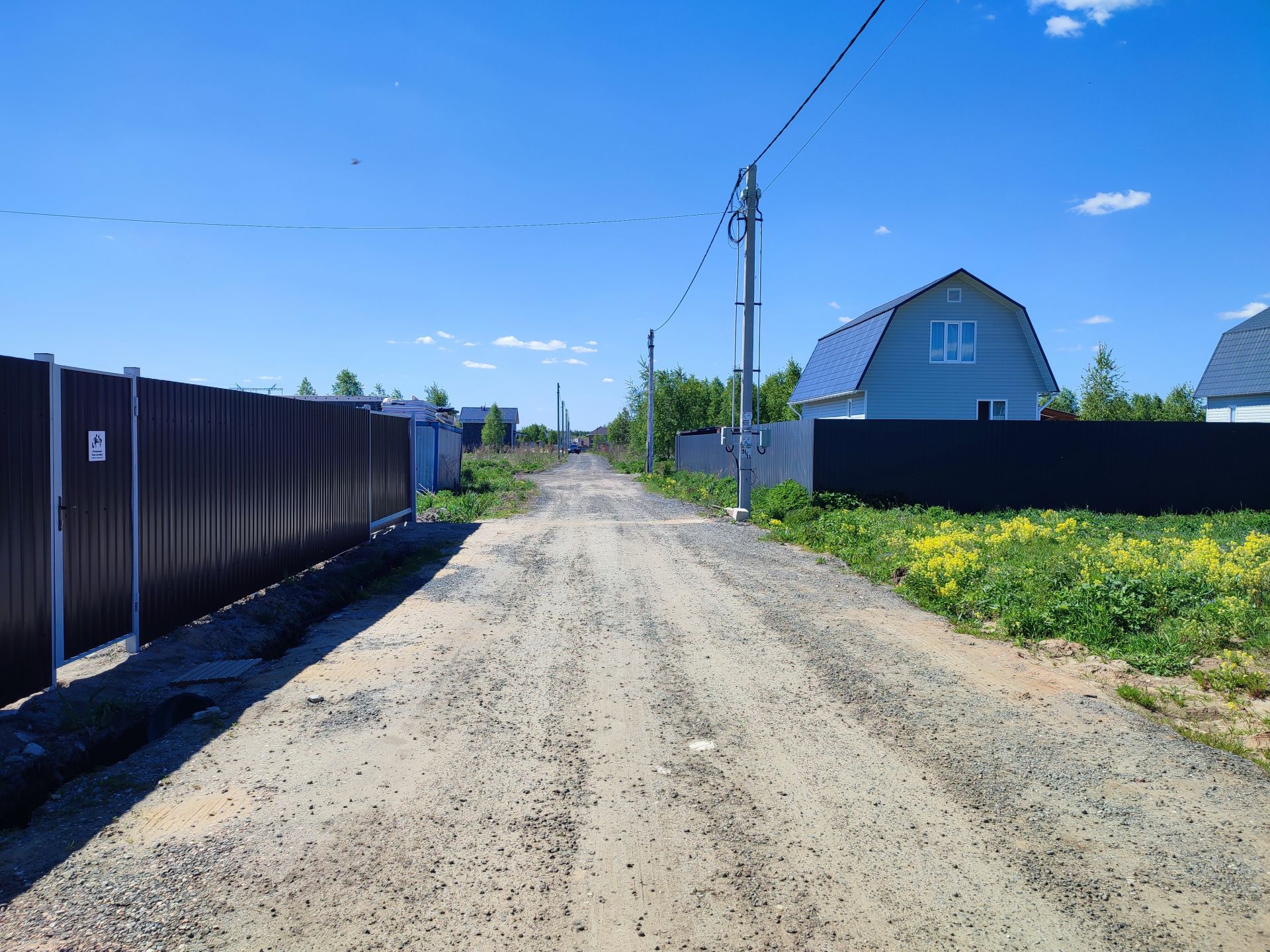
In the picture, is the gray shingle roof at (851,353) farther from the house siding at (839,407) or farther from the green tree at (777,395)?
the green tree at (777,395)

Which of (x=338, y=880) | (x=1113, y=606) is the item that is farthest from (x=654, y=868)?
(x=1113, y=606)

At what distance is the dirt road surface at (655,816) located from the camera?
2.72 m

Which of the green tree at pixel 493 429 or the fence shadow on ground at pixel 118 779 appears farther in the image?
the green tree at pixel 493 429

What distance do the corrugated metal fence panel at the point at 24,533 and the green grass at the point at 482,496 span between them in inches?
471

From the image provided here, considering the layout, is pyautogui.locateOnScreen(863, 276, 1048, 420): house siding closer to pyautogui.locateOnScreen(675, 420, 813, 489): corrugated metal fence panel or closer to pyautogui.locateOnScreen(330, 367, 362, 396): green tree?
pyautogui.locateOnScreen(675, 420, 813, 489): corrugated metal fence panel

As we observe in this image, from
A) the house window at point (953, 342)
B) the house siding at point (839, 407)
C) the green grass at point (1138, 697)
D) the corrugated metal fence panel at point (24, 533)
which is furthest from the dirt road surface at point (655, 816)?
the house window at point (953, 342)

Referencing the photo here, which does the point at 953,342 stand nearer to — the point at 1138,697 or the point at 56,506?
the point at 1138,697

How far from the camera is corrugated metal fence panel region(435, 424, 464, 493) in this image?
22172mm

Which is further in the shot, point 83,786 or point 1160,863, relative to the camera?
point 83,786

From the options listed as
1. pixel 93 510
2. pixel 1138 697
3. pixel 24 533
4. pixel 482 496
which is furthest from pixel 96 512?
pixel 482 496

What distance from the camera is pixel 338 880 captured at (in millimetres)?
2963

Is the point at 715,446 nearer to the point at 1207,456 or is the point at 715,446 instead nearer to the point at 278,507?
the point at 1207,456

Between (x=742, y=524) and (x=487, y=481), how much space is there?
13.2m

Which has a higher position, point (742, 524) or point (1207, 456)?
point (1207, 456)
